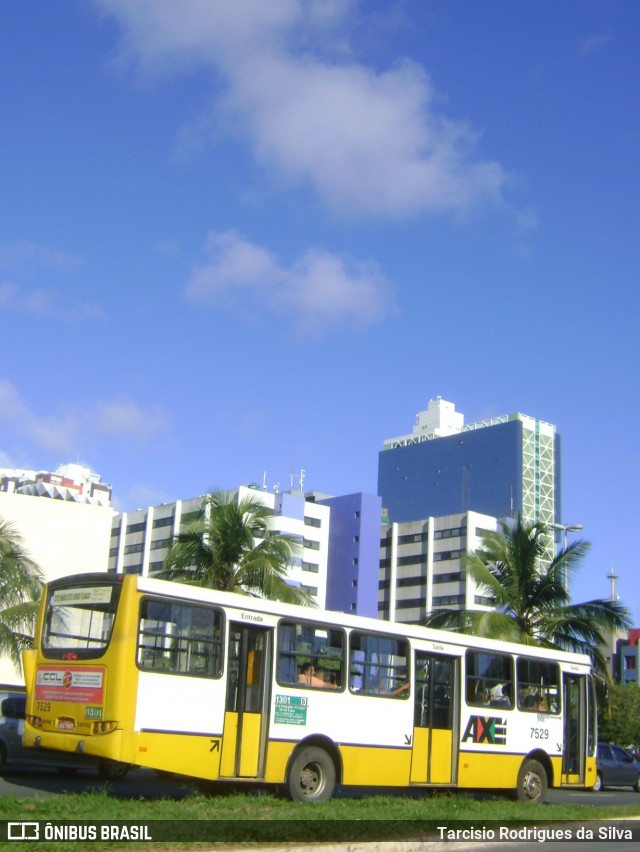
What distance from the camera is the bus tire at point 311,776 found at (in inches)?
613

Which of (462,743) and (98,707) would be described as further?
(462,743)

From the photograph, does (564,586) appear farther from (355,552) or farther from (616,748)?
(355,552)

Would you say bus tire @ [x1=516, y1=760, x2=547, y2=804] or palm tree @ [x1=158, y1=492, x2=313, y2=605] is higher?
palm tree @ [x1=158, y1=492, x2=313, y2=605]

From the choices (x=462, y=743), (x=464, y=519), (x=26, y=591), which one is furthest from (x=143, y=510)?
(x=462, y=743)

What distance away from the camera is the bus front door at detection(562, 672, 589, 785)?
69.9 ft

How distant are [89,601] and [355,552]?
101841mm

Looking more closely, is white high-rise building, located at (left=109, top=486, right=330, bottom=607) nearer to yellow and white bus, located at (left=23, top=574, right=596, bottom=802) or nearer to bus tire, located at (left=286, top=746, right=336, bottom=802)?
yellow and white bus, located at (left=23, top=574, right=596, bottom=802)

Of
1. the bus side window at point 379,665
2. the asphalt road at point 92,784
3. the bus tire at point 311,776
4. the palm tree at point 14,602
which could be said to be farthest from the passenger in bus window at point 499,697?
the palm tree at point 14,602

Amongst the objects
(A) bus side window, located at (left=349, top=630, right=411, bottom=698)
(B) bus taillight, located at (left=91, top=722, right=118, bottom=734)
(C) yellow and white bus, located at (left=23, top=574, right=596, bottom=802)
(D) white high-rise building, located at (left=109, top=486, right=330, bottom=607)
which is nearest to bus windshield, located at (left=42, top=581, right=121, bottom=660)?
(C) yellow and white bus, located at (left=23, top=574, right=596, bottom=802)

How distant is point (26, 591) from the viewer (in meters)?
34.6

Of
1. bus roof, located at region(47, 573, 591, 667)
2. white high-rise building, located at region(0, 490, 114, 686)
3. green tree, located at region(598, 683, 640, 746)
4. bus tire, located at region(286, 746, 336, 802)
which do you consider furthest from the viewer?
green tree, located at region(598, 683, 640, 746)

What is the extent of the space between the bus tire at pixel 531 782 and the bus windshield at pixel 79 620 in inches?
386

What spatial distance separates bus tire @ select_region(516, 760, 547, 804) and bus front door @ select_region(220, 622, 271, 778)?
22.8 ft

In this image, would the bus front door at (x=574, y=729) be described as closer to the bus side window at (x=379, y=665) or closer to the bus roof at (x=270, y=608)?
the bus roof at (x=270, y=608)
